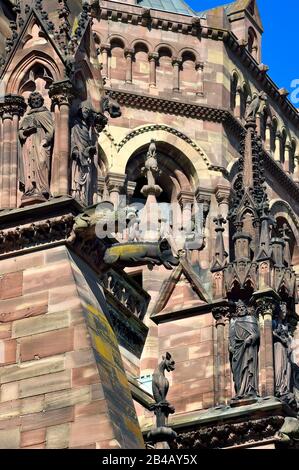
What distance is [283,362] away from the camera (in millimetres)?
34375

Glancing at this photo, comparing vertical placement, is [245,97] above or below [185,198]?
above

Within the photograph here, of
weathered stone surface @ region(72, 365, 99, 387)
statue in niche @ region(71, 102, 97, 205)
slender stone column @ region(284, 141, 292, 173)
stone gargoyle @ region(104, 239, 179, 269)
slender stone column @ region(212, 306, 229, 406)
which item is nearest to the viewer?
weathered stone surface @ region(72, 365, 99, 387)

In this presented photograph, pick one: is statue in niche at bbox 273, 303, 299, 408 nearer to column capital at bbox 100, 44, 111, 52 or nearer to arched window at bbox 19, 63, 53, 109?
arched window at bbox 19, 63, 53, 109

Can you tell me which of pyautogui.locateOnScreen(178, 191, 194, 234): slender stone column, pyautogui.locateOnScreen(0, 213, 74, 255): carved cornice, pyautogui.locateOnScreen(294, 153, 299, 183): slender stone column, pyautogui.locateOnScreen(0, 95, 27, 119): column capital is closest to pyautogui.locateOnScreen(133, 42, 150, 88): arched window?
pyautogui.locateOnScreen(178, 191, 194, 234): slender stone column

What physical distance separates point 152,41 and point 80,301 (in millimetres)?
27939

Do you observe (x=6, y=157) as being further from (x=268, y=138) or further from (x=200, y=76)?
(x=268, y=138)

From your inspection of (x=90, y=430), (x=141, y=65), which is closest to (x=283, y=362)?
(x=90, y=430)

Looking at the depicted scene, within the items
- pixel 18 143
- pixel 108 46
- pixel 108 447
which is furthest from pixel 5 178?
pixel 108 46

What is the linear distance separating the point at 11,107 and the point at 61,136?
73 centimetres

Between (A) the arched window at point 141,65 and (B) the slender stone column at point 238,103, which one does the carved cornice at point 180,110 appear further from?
(B) the slender stone column at point 238,103

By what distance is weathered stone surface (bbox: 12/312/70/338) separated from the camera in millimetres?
24578

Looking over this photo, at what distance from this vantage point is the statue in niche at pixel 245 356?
111 feet

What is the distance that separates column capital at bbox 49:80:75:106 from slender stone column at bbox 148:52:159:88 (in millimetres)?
25129

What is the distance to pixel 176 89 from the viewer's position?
52.1 m
